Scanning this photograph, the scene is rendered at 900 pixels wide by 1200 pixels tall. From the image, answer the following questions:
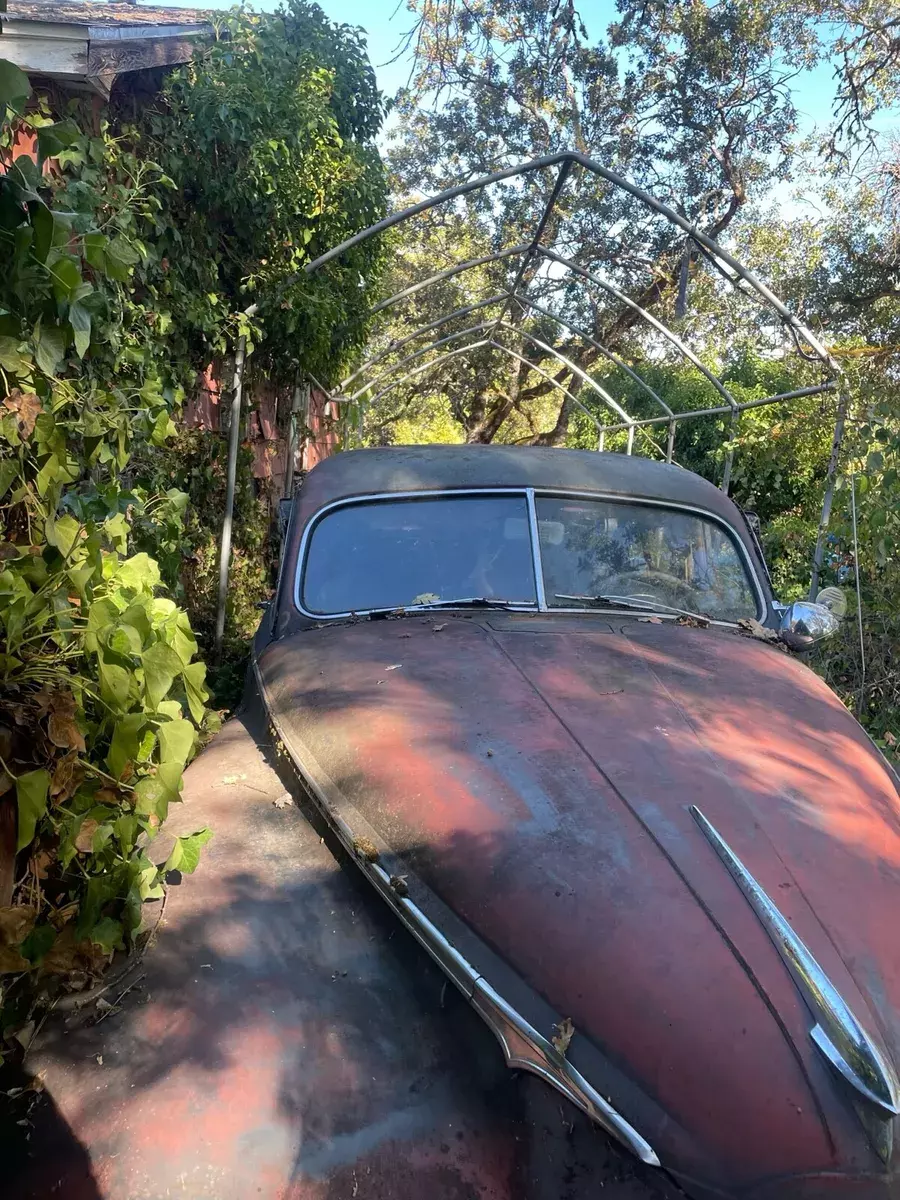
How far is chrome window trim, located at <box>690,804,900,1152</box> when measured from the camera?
50.4 inches

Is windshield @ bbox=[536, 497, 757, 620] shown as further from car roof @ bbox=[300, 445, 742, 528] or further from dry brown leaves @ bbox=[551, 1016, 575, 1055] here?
dry brown leaves @ bbox=[551, 1016, 575, 1055]

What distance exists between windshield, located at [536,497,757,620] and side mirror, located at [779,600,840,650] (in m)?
0.17

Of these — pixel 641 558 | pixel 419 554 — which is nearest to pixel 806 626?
pixel 641 558

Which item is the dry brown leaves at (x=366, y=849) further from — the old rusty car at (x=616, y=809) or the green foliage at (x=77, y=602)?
the green foliage at (x=77, y=602)

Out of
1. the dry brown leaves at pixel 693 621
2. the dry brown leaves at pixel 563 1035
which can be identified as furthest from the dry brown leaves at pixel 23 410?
the dry brown leaves at pixel 693 621

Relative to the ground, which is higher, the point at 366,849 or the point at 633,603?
the point at 633,603

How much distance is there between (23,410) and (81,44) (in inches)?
155

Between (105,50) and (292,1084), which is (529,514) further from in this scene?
(105,50)

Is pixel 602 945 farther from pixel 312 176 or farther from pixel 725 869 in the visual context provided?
pixel 312 176

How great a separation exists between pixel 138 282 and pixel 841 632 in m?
5.18

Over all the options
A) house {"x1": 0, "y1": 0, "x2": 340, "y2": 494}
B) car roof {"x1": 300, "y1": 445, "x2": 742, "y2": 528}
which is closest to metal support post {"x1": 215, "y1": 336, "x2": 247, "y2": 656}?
house {"x1": 0, "y1": 0, "x2": 340, "y2": 494}

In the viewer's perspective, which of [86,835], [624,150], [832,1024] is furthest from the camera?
[624,150]

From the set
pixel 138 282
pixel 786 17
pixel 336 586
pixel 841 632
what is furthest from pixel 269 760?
pixel 786 17

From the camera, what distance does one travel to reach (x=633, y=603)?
3061 mm
